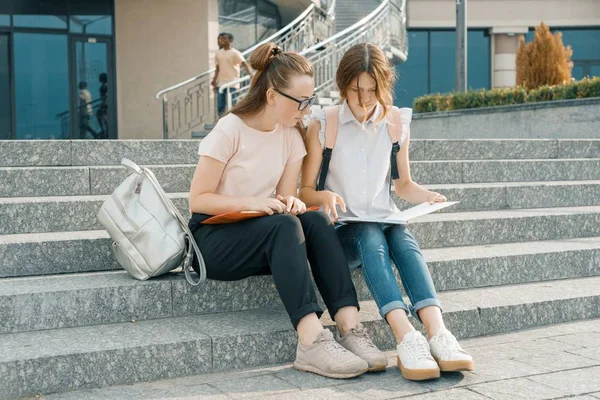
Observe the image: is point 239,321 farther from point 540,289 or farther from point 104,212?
point 540,289

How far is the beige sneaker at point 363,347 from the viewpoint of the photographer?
11.8ft

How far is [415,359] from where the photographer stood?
351 centimetres

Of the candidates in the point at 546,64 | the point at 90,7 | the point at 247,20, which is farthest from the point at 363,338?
the point at 247,20

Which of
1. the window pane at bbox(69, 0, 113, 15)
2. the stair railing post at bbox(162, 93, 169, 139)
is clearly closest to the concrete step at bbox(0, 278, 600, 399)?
the stair railing post at bbox(162, 93, 169, 139)

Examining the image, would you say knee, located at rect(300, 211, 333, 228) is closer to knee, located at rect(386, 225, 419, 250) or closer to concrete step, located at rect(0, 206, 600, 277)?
knee, located at rect(386, 225, 419, 250)

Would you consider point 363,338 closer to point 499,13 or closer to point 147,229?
point 147,229

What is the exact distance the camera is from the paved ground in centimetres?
336

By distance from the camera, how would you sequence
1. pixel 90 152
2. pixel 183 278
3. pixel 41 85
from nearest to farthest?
1. pixel 183 278
2. pixel 90 152
3. pixel 41 85

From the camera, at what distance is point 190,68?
15383 mm

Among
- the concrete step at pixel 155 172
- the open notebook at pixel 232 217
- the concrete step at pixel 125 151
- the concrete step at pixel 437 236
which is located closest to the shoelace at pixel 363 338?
the open notebook at pixel 232 217

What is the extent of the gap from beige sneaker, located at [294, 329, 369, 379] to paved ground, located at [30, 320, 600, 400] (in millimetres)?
38

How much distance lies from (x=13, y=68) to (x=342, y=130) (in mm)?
11485

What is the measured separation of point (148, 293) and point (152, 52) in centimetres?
1189

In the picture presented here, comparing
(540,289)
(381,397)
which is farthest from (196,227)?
(540,289)
